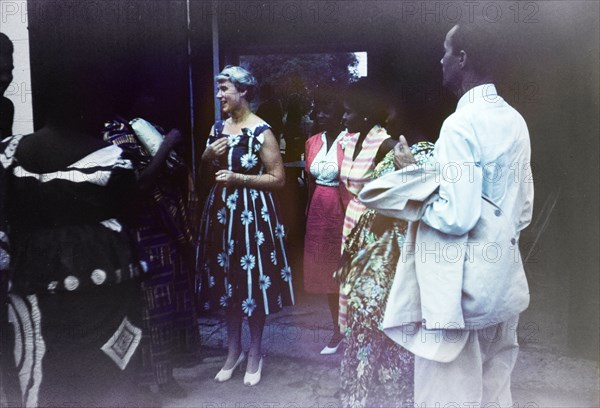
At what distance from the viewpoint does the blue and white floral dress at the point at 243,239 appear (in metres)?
3.85

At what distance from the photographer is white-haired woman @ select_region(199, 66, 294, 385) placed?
3.85m

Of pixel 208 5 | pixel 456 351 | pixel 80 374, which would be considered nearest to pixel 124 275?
pixel 80 374

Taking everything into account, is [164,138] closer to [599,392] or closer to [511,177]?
[511,177]

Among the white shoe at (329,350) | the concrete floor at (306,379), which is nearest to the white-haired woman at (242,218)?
the concrete floor at (306,379)

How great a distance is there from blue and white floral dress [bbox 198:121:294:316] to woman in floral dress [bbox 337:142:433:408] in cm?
89

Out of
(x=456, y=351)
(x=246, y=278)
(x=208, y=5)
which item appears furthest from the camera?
(x=208, y=5)

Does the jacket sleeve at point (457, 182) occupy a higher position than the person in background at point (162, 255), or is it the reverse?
the jacket sleeve at point (457, 182)

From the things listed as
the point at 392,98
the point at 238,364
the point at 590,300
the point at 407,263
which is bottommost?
the point at 238,364

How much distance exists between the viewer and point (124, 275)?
9.15 ft

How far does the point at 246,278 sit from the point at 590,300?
2132 mm

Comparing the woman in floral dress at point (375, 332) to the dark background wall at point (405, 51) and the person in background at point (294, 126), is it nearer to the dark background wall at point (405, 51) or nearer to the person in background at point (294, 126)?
the dark background wall at point (405, 51)

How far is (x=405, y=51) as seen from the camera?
13.8 ft

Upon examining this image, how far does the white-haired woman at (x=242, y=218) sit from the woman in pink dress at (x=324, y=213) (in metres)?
0.38

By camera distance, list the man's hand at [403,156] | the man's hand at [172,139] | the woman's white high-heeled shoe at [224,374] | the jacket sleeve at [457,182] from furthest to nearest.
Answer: the woman's white high-heeled shoe at [224,374] → the man's hand at [172,139] → the man's hand at [403,156] → the jacket sleeve at [457,182]
